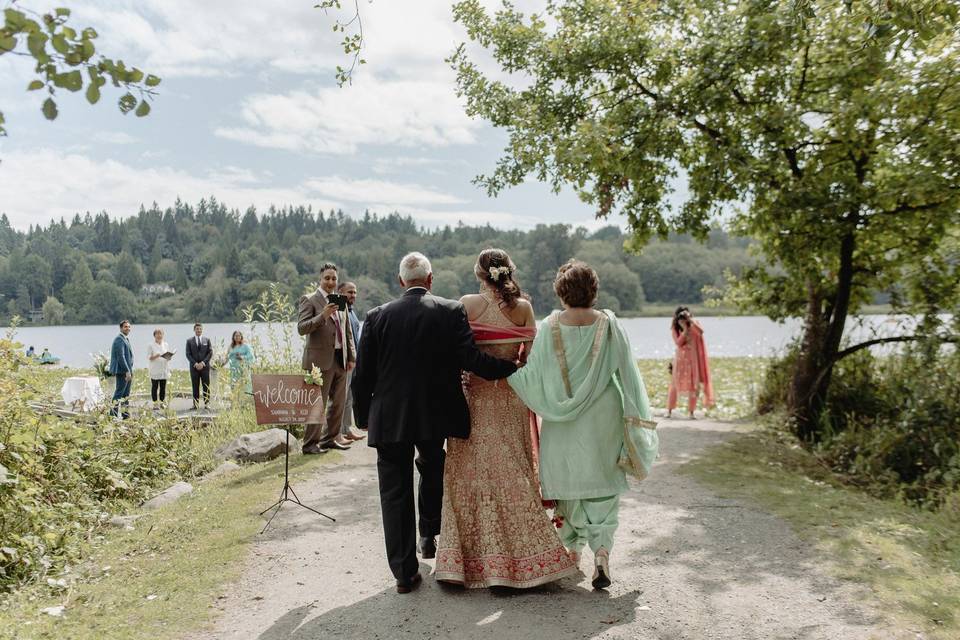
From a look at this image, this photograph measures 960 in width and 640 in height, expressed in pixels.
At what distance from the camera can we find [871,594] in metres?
4.81

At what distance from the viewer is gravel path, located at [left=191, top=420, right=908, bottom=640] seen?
14.1 feet

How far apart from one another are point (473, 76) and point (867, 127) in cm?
644

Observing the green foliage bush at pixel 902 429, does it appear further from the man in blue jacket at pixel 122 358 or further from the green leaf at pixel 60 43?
the man in blue jacket at pixel 122 358

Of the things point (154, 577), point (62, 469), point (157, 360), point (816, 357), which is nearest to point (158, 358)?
point (157, 360)

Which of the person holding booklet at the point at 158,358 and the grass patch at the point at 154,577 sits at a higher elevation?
the person holding booklet at the point at 158,358

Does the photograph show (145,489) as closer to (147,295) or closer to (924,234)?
(924,234)

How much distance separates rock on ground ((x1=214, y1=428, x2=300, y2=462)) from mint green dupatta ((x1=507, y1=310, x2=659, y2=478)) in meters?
5.40

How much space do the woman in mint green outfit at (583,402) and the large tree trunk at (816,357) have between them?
23.9 feet

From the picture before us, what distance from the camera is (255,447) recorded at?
9.56m

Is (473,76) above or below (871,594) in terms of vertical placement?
above

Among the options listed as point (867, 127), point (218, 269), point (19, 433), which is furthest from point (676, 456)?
point (218, 269)

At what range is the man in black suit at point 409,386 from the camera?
484 cm

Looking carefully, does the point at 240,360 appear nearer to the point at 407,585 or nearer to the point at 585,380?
the point at 407,585

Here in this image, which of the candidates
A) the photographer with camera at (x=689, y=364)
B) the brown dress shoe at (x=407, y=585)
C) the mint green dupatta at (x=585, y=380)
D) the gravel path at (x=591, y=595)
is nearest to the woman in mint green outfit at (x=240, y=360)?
the gravel path at (x=591, y=595)
